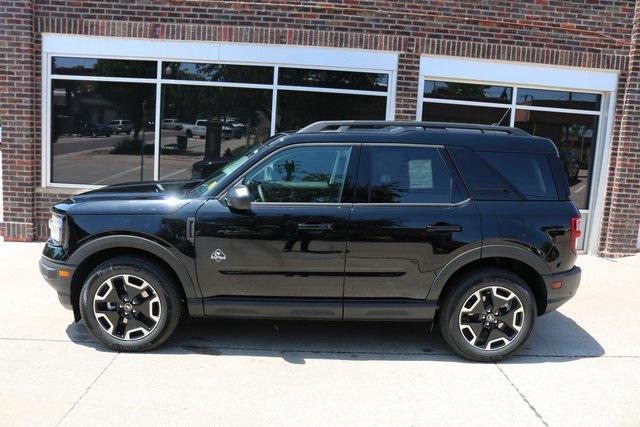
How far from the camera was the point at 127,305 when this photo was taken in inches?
168

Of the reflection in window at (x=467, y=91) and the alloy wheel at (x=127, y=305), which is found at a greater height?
the reflection in window at (x=467, y=91)

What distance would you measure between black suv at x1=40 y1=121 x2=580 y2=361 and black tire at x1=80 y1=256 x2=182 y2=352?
10 mm

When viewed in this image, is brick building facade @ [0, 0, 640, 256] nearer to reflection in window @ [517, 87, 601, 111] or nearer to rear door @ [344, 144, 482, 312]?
reflection in window @ [517, 87, 601, 111]

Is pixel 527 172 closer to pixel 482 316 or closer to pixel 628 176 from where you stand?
pixel 482 316

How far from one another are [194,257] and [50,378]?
131cm

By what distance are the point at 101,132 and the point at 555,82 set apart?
700 cm

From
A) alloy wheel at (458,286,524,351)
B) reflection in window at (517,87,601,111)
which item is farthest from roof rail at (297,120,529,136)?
reflection in window at (517,87,601,111)

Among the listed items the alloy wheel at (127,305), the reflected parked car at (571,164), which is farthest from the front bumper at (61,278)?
the reflected parked car at (571,164)

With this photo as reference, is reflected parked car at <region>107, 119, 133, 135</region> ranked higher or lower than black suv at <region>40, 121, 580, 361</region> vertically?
higher

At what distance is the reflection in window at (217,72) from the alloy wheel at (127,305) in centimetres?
461

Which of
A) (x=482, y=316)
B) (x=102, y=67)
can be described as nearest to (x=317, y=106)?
(x=102, y=67)

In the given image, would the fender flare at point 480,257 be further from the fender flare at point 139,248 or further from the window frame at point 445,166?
the fender flare at point 139,248

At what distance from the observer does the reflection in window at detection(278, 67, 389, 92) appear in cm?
810

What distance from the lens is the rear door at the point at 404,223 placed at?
4.20 meters
